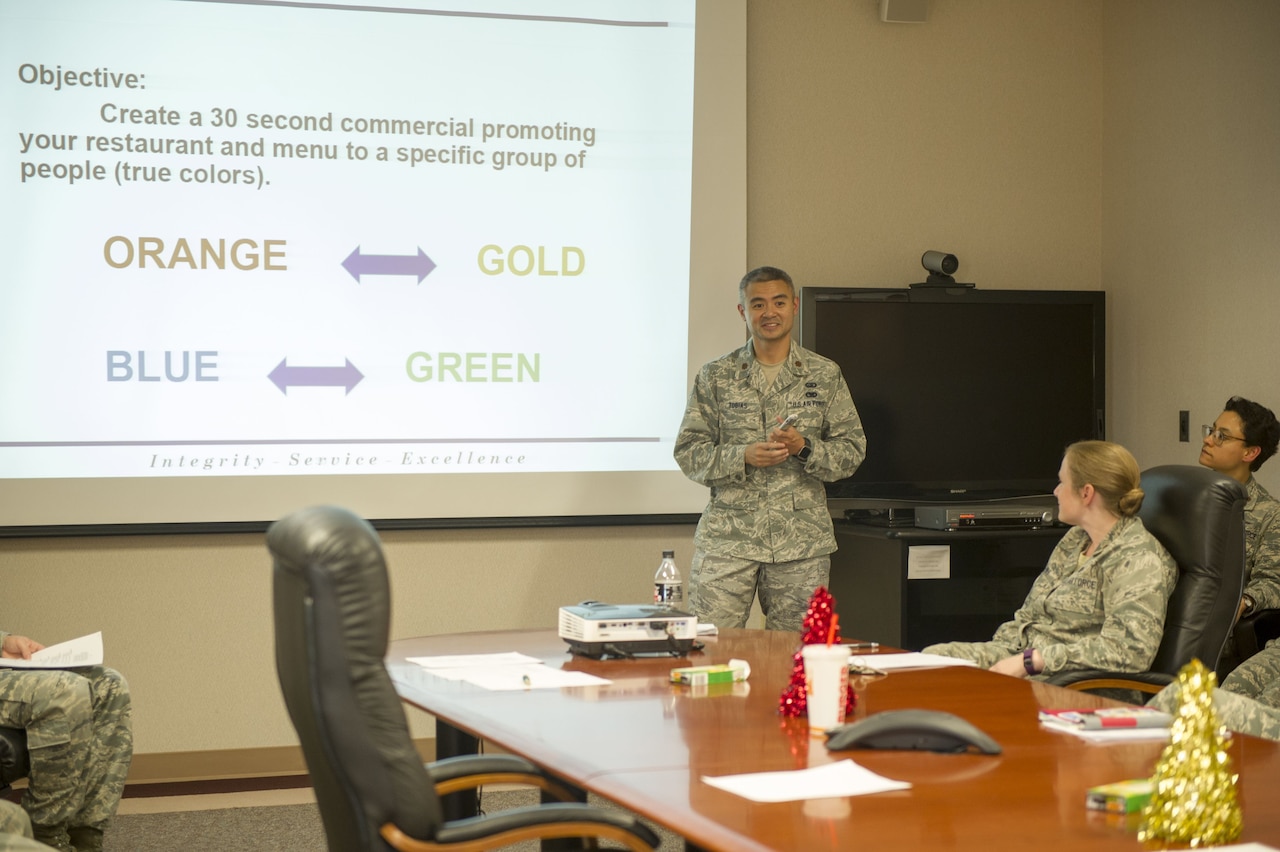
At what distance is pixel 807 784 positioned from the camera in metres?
1.76

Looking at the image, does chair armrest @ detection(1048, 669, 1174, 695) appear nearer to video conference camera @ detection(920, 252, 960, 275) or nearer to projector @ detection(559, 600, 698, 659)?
projector @ detection(559, 600, 698, 659)

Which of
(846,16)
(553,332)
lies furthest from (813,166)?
(553,332)

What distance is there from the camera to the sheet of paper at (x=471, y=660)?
2.77 meters

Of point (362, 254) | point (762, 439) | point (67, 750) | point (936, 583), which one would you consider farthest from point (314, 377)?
point (936, 583)

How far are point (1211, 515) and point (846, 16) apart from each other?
9.07 feet

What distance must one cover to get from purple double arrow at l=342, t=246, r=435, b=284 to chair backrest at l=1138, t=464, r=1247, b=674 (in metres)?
2.65

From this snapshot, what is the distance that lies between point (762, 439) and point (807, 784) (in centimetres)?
250

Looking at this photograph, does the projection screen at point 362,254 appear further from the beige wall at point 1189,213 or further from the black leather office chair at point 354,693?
the black leather office chair at point 354,693

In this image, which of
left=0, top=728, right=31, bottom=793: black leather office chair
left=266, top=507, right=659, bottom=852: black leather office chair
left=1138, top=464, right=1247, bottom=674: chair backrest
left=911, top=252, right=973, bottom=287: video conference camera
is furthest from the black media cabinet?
left=266, top=507, right=659, bottom=852: black leather office chair

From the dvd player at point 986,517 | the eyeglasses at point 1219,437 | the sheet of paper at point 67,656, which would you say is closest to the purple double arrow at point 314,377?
the sheet of paper at point 67,656

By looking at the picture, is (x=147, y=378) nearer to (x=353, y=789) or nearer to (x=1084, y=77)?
(x=353, y=789)

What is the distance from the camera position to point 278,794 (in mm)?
4418

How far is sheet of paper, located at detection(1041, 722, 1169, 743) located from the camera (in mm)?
2047

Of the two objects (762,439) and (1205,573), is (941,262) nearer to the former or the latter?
(762,439)
